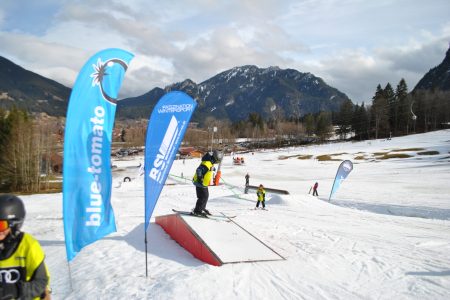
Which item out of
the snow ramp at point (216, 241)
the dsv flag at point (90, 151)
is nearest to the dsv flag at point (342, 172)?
the snow ramp at point (216, 241)

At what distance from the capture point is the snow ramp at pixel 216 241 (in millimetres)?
7852

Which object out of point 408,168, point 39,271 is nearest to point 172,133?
point 39,271

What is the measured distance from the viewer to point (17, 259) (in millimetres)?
3223

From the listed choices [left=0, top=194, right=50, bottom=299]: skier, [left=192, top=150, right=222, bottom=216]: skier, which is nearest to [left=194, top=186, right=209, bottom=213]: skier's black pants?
[left=192, top=150, right=222, bottom=216]: skier

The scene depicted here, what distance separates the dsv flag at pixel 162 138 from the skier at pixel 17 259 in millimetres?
3674

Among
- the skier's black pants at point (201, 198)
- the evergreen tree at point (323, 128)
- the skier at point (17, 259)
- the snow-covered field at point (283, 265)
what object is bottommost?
the snow-covered field at point (283, 265)

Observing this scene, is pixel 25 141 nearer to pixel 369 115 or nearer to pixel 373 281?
pixel 373 281

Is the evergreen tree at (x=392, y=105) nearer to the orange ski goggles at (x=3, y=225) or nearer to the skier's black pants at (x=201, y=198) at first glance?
the skier's black pants at (x=201, y=198)

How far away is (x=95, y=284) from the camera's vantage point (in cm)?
681

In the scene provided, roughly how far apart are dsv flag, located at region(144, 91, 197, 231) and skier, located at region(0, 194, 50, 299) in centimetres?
367

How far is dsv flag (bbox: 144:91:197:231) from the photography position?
23.0ft

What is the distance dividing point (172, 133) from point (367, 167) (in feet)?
152

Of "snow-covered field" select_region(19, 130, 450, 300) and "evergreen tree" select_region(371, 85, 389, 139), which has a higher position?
"evergreen tree" select_region(371, 85, 389, 139)

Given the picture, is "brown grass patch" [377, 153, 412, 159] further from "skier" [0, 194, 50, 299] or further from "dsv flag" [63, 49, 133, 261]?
"skier" [0, 194, 50, 299]
